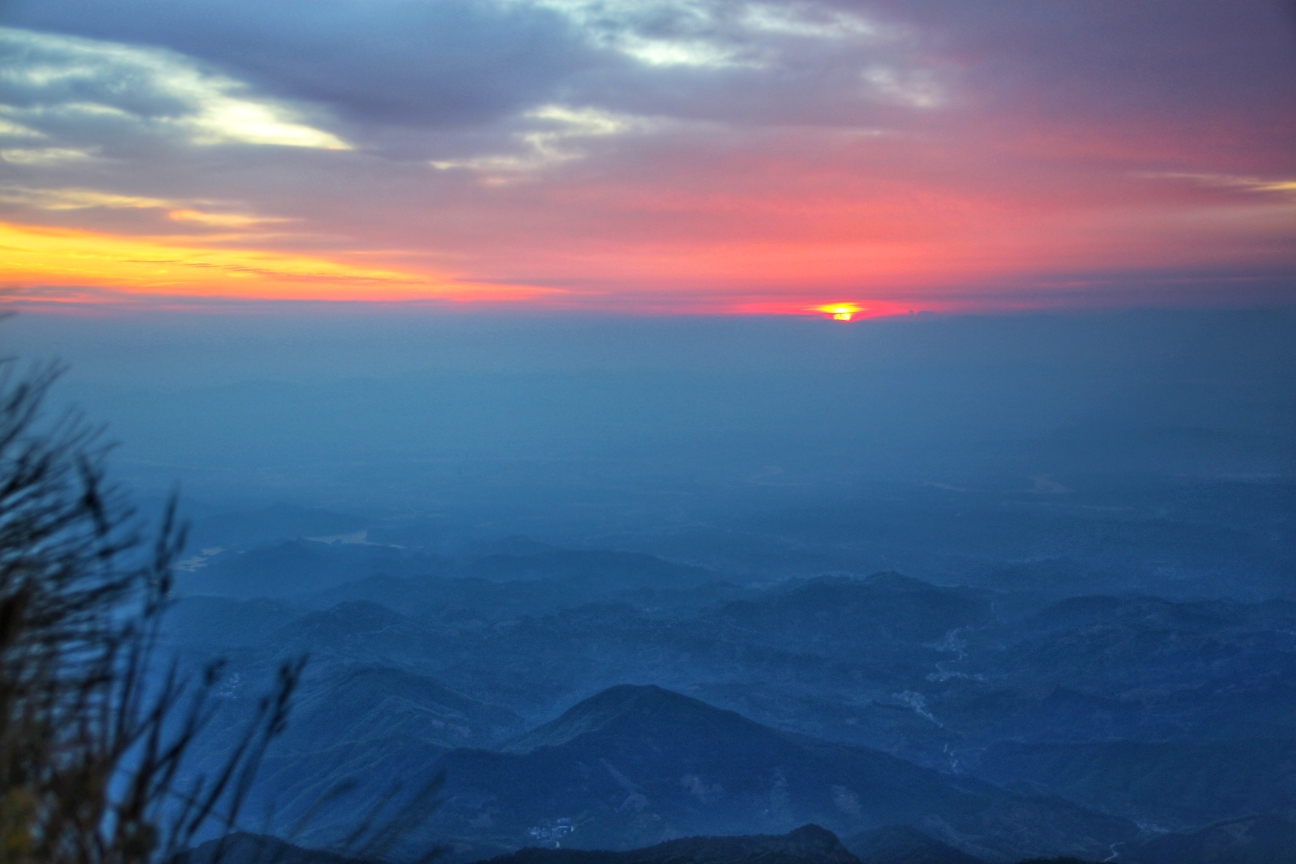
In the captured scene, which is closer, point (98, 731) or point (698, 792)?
point (98, 731)

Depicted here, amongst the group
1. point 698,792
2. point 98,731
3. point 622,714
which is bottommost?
point 698,792

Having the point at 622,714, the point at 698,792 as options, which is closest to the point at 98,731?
the point at 698,792

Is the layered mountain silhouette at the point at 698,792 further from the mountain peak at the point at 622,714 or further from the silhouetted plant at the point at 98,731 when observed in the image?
the silhouetted plant at the point at 98,731

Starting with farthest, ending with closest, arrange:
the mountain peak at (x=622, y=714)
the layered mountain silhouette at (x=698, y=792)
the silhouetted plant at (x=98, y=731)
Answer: the mountain peak at (x=622, y=714), the layered mountain silhouette at (x=698, y=792), the silhouetted plant at (x=98, y=731)

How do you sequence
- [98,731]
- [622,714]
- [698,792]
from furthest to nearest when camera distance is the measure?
[622,714] < [698,792] < [98,731]

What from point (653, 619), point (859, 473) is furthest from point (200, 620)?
point (859, 473)

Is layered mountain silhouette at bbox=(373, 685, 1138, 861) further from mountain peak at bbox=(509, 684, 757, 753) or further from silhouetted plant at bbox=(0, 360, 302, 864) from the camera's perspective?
silhouetted plant at bbox=(0, 360, 302, 864)

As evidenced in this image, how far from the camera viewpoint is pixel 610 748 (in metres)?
53.2

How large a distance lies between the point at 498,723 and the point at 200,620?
127ft

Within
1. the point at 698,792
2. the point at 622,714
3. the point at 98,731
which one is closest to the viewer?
the point at 98,731

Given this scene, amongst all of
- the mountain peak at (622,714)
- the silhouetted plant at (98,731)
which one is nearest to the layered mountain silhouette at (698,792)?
the mountain peak at (622,714)

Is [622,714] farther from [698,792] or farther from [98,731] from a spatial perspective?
[98,731]

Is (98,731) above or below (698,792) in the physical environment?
above

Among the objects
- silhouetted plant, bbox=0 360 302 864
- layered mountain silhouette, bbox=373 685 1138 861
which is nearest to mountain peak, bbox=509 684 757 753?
layered mountain silhouette, bbox=373 685 1138 861
